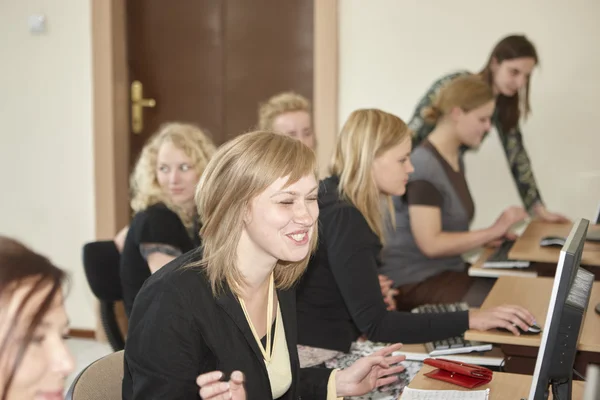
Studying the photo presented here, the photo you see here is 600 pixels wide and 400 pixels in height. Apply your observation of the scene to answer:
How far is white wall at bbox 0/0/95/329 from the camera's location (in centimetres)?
441

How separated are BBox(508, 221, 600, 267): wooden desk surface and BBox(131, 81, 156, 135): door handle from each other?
87.2 inches

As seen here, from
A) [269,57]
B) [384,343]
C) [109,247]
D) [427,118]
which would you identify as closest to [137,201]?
[109,247]

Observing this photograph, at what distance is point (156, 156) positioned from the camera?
9.55ft

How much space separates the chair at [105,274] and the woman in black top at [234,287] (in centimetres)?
104

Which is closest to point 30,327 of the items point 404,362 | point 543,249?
point 404,362

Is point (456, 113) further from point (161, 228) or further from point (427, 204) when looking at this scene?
point (161, 228)

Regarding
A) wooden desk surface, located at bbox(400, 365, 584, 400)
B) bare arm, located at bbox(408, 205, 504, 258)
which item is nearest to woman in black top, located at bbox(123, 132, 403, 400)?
wooden desk surface, located at bbox(400, 365, 584, 400)

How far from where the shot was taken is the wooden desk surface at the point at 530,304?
2.01 metres

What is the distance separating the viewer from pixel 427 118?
363 centimetres

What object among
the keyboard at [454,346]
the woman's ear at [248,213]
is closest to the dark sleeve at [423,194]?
the keyboard at [454,346]

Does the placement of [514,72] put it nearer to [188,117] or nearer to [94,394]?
[188,117]

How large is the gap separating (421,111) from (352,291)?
1.74 meters

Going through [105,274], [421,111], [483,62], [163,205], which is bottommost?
[105,274]

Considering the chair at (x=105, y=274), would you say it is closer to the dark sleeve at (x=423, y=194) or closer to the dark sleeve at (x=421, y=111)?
the dark sleeve at (x=423, y=194)
